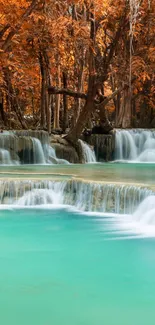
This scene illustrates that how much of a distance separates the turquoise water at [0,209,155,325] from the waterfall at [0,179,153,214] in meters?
0.68

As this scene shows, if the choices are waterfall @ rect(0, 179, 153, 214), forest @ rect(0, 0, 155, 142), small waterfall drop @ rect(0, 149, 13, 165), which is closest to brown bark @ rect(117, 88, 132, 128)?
forest @ rect(0, 0, 155, 142)

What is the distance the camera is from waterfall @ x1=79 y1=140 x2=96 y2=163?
1834 cm

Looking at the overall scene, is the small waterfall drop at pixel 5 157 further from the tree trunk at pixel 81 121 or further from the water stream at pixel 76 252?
the water stream at pixel 76 252

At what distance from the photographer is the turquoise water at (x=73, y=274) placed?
4.30 meters

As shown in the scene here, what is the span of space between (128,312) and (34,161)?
40.5 ft

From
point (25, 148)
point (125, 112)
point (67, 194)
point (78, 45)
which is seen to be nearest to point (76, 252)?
point (67, 194)

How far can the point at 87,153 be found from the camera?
18.6m

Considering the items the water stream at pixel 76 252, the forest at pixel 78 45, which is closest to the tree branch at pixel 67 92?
the forest at pixel 78 45

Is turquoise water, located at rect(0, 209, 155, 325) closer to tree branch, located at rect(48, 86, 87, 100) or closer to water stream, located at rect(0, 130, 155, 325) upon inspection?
water stream, located at rect(0, 130, 155, 325)

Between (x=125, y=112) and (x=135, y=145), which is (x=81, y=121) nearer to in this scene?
(x=135, y=145)

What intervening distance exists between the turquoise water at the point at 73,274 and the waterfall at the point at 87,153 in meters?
10.3

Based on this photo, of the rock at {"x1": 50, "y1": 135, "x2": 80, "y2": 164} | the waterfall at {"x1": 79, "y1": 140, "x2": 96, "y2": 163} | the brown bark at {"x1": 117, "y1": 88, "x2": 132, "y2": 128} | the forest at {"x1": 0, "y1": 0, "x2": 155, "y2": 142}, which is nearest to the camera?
the forest at {"x1": 0, "y1": 0, "x2": 155, "y2": 142}

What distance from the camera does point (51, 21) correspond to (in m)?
14.9

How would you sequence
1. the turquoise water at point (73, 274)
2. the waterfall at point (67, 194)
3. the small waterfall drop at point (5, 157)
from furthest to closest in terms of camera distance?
the small waterfall drop at point (5, 157) < the waterfall at point (67, 194) < the turquoise water at point (73, 274)
